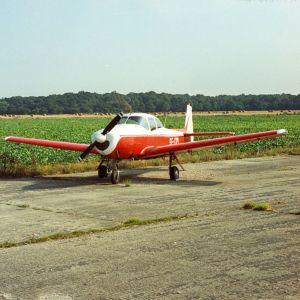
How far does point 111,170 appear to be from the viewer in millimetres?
17406

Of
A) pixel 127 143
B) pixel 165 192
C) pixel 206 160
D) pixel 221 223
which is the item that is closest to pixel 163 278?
pixel 221 223

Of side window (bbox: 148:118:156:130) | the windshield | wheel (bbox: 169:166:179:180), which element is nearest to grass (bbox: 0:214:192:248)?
wheel (bbox: 169:166:179:180)

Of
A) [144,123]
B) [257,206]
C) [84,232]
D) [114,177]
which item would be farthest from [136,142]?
[84,232]

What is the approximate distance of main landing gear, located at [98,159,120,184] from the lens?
54.0ft

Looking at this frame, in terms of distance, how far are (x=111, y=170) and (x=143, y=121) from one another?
2007mm

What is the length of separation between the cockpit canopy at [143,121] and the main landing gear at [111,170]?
4.84ft

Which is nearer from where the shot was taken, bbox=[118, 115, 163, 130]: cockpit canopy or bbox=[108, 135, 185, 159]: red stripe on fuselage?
bbox=[108, 135, 185, 159]: red stripe on fuselage

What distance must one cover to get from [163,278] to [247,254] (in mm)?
1562

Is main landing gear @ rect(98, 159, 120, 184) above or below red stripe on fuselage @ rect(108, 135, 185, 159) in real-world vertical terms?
below

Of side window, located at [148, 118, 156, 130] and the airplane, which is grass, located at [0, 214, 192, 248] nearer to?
the airplane

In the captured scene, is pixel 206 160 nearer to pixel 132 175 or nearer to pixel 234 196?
pixel 132 175

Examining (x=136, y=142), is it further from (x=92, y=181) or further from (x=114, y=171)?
(x=92, y=181)

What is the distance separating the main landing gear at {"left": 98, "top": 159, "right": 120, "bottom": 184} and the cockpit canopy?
1476 mm

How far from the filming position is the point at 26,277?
21.0ft
